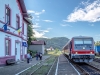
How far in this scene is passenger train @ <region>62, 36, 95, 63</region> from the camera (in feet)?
65.7

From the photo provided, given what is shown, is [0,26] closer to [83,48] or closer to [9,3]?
[9,3]

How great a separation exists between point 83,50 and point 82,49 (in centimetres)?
16

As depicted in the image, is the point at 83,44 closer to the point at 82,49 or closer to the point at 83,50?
the point at 82,49

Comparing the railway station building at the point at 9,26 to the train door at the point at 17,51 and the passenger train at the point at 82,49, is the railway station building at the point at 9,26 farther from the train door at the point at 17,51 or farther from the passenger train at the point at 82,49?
the passenger train at the point at 82,49

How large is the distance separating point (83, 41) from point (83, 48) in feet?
2.84

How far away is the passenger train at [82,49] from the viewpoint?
788 inches

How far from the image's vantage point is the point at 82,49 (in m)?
20.3

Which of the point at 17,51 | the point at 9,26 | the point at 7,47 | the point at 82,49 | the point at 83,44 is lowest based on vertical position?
the point at 17,51

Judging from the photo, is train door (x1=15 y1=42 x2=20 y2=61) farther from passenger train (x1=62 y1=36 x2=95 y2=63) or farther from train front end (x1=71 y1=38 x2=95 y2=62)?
train front end (x1=71 y1=38 x2=95 y2=62)

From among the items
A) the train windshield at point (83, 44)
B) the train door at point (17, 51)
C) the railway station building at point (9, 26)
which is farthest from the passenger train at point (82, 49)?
the train door at point (17, 51)

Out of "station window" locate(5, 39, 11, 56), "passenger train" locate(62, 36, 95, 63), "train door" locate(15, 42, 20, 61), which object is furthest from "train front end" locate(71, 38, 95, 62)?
"train door" locate(15, 42, 20, 61)

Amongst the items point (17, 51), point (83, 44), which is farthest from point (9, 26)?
point (83, 44)

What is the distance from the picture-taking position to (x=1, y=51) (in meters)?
18.8

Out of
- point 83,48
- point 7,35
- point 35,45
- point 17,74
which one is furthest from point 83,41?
point 35,45
